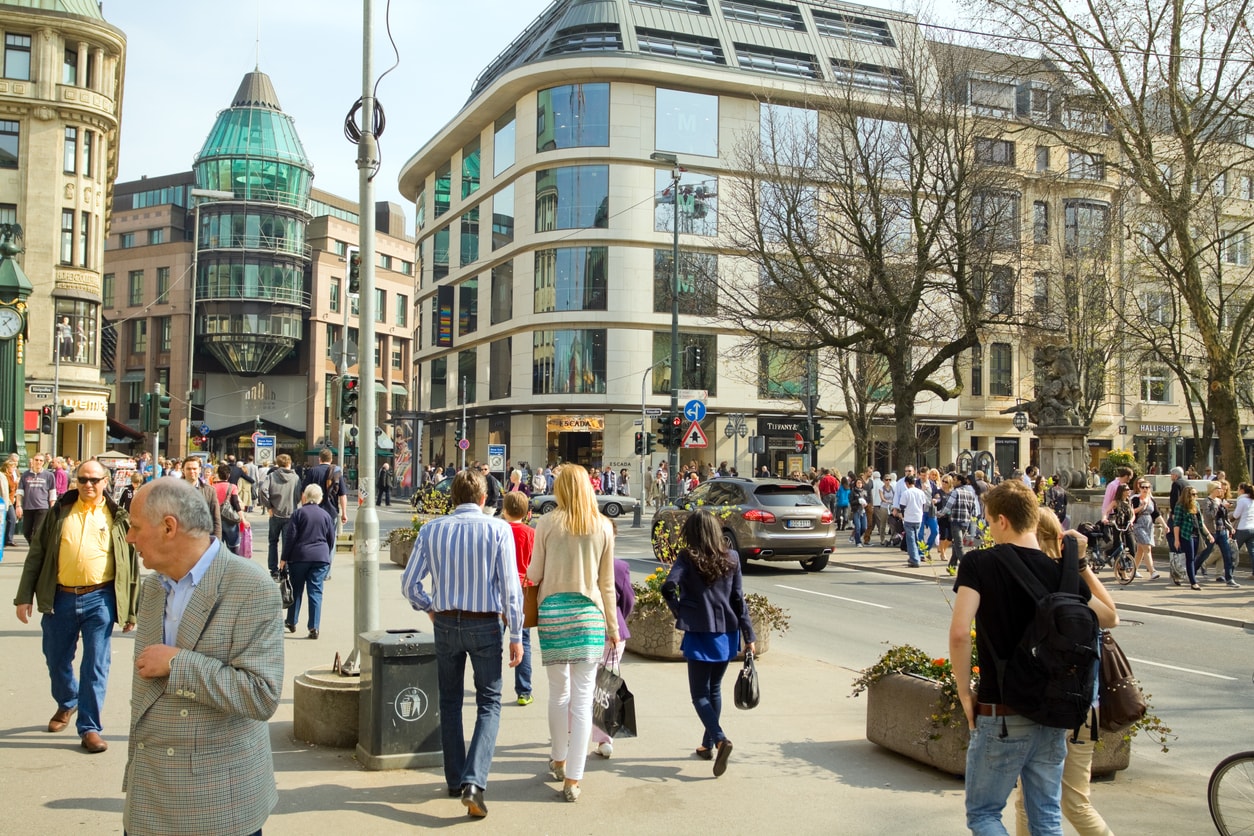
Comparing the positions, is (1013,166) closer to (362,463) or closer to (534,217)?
(362,463)

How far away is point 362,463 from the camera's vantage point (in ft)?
24.1

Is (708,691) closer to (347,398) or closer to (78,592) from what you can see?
(78,592)

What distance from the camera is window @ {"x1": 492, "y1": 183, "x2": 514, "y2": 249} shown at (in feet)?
168

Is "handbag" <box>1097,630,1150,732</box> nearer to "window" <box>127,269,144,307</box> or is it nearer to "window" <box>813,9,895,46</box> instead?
"window" <box>813,9,895,46</box>

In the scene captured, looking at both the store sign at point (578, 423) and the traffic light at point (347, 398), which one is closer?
the traffic light at point (347, 398)

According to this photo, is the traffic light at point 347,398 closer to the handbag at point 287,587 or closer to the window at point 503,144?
the handbag at point 287,587

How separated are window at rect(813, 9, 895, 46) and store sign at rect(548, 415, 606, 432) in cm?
2108

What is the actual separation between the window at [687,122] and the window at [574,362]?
889cm

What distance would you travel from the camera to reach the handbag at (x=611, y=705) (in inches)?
244

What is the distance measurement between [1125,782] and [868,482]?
20.8 metres

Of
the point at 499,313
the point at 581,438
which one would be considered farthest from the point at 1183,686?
the point at 499,313

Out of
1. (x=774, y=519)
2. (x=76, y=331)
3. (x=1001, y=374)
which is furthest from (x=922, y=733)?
(x=1001, y=374)

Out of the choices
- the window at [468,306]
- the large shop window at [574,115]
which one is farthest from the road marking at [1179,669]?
the window at [468,306]

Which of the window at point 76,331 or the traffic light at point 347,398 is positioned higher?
the window at point 76,331
